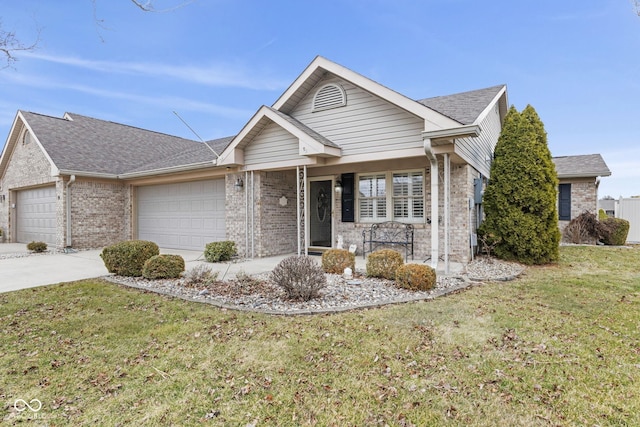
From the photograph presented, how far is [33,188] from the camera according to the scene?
15461 mm

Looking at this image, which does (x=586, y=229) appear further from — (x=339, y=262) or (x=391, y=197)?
(x=339, y=262)

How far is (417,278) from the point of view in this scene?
19.7ft

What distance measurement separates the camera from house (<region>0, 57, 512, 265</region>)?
852cm

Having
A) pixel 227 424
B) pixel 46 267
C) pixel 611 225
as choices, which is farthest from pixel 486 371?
pixel 611 225

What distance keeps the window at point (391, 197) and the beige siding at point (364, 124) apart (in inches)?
61.1

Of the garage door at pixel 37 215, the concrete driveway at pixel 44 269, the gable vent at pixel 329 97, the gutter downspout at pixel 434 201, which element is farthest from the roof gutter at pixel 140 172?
the gutter downspout at pixel 434 201

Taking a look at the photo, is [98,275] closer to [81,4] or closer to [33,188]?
[81,4]

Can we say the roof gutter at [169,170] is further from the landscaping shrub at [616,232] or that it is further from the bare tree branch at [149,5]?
the landscaping shrub at [616,232]

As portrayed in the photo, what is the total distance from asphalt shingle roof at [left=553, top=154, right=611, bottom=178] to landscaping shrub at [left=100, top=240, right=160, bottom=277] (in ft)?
46.9

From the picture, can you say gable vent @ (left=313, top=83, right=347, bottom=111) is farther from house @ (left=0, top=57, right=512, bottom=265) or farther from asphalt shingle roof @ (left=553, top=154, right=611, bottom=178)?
asphalt shingle roof @ (left=553, top=154, right=611, bottom=178)

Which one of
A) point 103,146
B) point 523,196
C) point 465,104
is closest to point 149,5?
point 465,104

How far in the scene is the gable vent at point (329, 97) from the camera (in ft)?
30.5

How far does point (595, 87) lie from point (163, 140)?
2079 centimetres

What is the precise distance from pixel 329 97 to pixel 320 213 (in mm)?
3904
